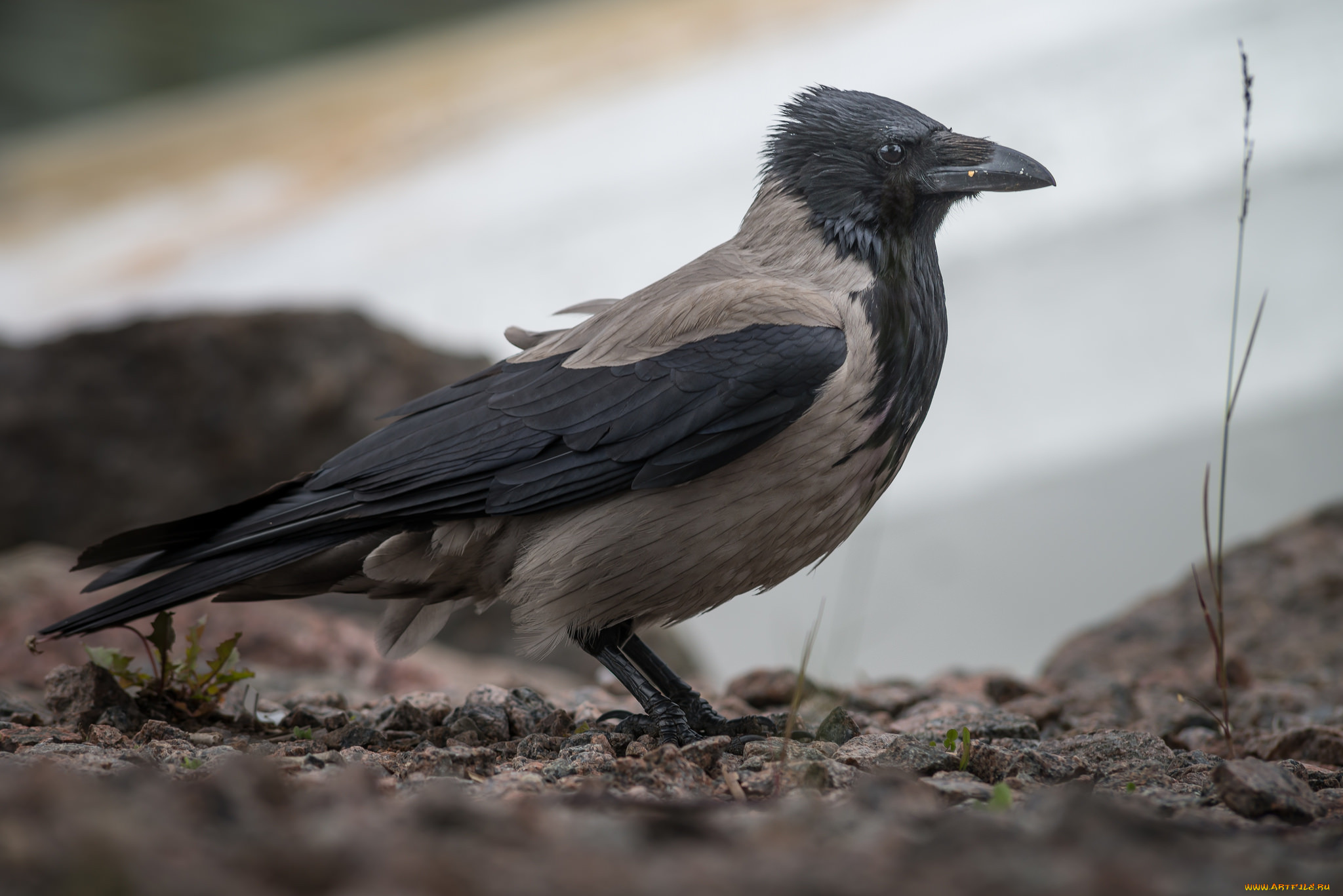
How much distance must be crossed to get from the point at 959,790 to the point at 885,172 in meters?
1.91

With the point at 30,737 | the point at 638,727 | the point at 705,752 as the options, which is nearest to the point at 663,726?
the point at 638,727

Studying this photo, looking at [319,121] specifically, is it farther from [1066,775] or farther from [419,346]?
[1066,775]

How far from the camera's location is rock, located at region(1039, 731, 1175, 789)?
2412 millimetres

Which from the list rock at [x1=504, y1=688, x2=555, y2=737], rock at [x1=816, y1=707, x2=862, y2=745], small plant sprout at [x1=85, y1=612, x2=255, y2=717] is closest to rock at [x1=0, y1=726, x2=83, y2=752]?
small plant sprout at [x1=85, y1=612, x2=255, y2=717]

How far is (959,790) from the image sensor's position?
2.12 m

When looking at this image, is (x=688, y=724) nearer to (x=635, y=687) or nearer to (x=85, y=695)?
(x=635, y=687)

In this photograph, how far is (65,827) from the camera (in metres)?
1.33

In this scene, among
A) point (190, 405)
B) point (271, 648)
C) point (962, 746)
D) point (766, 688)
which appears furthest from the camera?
point (190, 405)

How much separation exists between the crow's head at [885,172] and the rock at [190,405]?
320cm

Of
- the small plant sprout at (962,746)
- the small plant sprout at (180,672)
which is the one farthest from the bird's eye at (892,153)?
the small plant sprout at (180,672)

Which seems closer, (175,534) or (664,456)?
(664,456)

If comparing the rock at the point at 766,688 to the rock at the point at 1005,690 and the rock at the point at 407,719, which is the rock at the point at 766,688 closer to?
the rock at the point at 1005,690

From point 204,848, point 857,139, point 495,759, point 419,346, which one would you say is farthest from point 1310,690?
point 419,346

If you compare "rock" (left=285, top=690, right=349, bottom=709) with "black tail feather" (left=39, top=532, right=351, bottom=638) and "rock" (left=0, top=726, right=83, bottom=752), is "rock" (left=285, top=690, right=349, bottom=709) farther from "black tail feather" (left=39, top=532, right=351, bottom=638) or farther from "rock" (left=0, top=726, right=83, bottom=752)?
"rock" (left=0, top=726, right=83, bottom=752)
